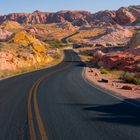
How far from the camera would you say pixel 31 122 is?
12172 mm

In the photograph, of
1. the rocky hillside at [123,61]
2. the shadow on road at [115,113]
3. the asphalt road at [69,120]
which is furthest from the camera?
the rocky hillside at [123,61]

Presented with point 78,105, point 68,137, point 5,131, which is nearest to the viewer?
point 68,137

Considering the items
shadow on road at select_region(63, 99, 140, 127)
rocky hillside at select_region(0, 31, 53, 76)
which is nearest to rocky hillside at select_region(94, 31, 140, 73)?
rocky hillside at select_region(0, 31, 53, 76)

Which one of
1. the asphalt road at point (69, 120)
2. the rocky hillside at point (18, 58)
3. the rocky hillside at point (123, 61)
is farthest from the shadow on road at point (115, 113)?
the rocky hillside at point (123, 61)

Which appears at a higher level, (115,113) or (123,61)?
(115,113)

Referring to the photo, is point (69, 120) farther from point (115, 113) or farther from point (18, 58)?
point (18, 58)

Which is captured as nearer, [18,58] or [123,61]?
[18,58]

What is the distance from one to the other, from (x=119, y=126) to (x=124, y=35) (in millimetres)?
139102

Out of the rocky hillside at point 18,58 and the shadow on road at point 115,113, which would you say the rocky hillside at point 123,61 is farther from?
the shadow on road at point 115,113

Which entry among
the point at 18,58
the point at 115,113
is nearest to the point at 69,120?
the point at 115,113

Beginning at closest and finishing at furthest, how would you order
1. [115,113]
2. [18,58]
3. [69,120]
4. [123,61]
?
[69,120] → [115,113] → [18,58] → [123,61]

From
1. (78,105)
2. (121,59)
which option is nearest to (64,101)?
(78,105)

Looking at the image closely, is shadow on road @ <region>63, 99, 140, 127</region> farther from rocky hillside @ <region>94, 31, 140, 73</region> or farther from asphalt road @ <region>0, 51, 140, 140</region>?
rocky hillside @ <region>94, 31, 140, 73</region>

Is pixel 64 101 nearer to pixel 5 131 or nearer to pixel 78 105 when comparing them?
pixel 78 105
